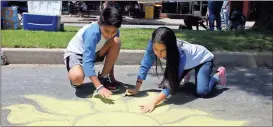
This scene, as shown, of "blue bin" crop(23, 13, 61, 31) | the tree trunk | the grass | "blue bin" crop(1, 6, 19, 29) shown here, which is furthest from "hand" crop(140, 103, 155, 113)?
"blue bin" crop(1, 6, 19, 29)

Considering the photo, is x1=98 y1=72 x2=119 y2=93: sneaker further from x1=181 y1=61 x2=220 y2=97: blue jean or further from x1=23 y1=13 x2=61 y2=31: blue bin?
x1=23 y1=13 x2=61 y2=31: blue bin

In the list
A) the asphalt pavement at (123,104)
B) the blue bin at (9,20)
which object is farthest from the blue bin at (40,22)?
the asphalt pavement at (123,104)

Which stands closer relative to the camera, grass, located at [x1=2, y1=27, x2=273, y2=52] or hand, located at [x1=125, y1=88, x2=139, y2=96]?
hand, located at [x1=125, y1=88, x2=139, y2=96]

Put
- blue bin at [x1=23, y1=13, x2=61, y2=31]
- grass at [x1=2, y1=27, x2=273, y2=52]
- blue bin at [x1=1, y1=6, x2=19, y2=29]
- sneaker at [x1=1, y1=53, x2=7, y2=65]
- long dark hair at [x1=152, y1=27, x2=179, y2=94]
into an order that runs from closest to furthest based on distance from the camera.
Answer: long dark hair at [x1=152, y1=27, x2=179, y2=94] → sneaker at [x1=1, y1=53, x2=7, y2=65] → grass at [x1=2, y1=27, x2=273, y2=52] → blue bin at [x1=23, y1=13, x2=61, y2=31] → blue bin at [x1=1, y1=6, x2=19, y2=29]

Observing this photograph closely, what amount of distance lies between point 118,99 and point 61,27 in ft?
12.9

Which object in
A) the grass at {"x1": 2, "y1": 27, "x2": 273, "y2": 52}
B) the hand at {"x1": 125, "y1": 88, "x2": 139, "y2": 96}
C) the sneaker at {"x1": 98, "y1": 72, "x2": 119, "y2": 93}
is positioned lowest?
the hand at {"x1": 125, "y1": 88, "x2": 139, "y2": 96}

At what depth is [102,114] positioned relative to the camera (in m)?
3.01

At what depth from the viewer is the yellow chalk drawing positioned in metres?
2.83

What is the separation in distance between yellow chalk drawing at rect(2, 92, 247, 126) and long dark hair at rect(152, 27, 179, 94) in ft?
0.74

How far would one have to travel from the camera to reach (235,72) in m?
4.47

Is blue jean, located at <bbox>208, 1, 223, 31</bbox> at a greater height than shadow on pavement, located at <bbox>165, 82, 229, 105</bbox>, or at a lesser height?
greater

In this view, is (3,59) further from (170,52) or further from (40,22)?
(170,52)

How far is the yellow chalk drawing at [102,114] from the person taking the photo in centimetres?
283

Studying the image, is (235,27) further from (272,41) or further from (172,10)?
Answer: (172,10)
